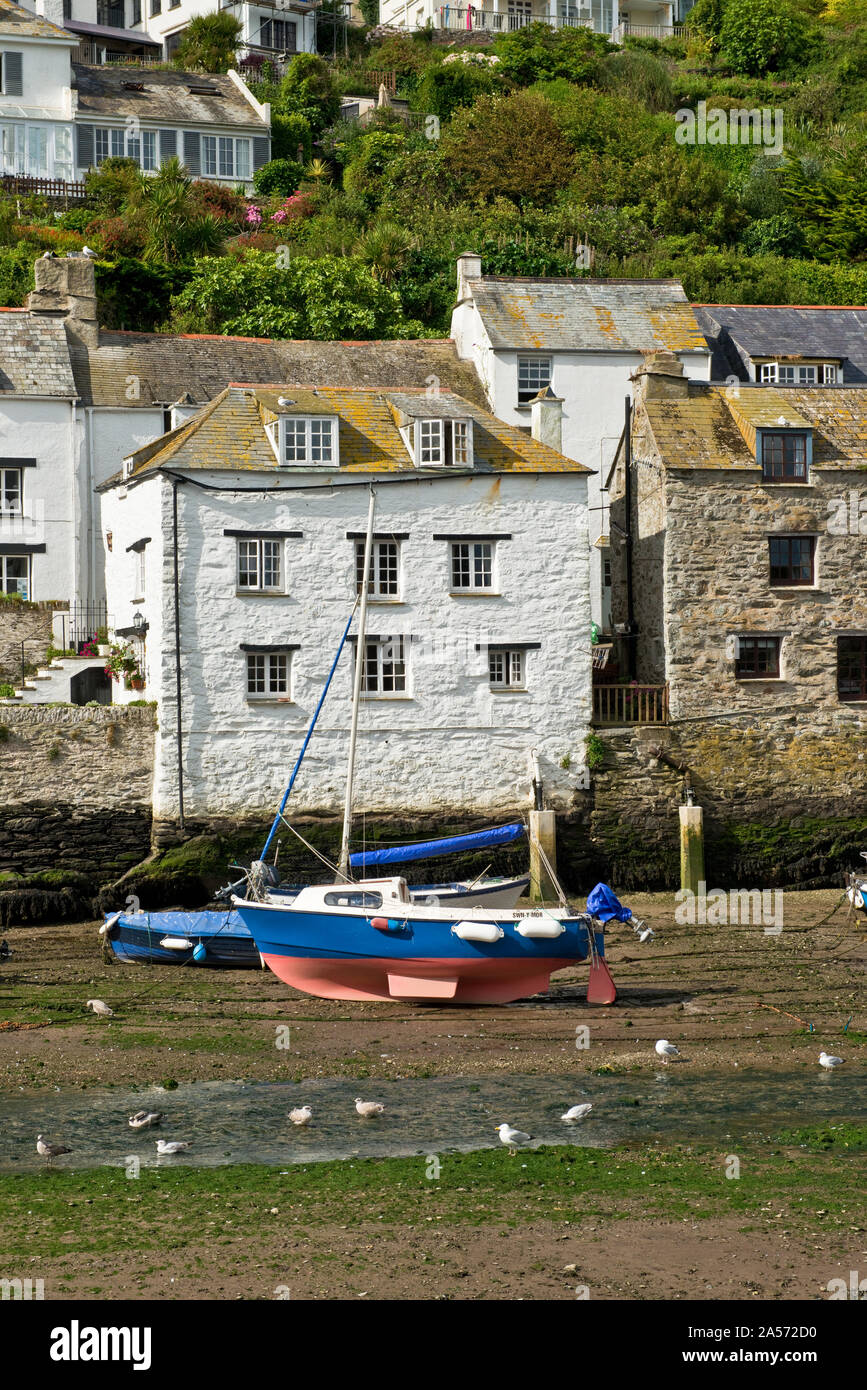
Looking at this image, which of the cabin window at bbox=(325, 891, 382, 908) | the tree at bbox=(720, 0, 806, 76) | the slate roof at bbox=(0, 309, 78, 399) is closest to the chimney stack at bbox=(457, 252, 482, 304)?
the slate roof at bbox=(0, 309, 78, 399)

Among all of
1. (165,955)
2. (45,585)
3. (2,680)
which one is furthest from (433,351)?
(165,955)

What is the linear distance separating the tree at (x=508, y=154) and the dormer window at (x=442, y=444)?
3222cm

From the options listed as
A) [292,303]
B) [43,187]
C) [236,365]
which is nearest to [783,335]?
[292,303]

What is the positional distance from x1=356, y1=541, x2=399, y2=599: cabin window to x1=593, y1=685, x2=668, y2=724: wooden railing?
15.1ft

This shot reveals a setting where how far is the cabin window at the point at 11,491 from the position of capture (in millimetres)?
37656

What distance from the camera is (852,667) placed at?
3372 cm

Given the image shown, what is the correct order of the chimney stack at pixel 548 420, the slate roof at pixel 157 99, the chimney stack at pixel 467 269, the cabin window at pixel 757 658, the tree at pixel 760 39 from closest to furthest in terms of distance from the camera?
the cabin window at pixel 757 658, the chimney stack at pixel 548 420, the chimney stack at pixel 467 269, the slate roof at pixel 157 99, the tree at pixel 760 39

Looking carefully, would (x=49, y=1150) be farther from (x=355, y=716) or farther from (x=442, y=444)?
(x=442, y=444)

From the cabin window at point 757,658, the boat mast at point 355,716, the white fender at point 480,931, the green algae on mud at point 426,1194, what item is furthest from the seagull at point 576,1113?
the cabin window at point 757,658

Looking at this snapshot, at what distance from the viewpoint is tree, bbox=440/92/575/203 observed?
62031 mm

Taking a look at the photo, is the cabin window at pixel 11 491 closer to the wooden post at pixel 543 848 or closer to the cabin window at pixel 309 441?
the cabin window at pixel 309 441

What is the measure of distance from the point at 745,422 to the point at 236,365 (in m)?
14.0
